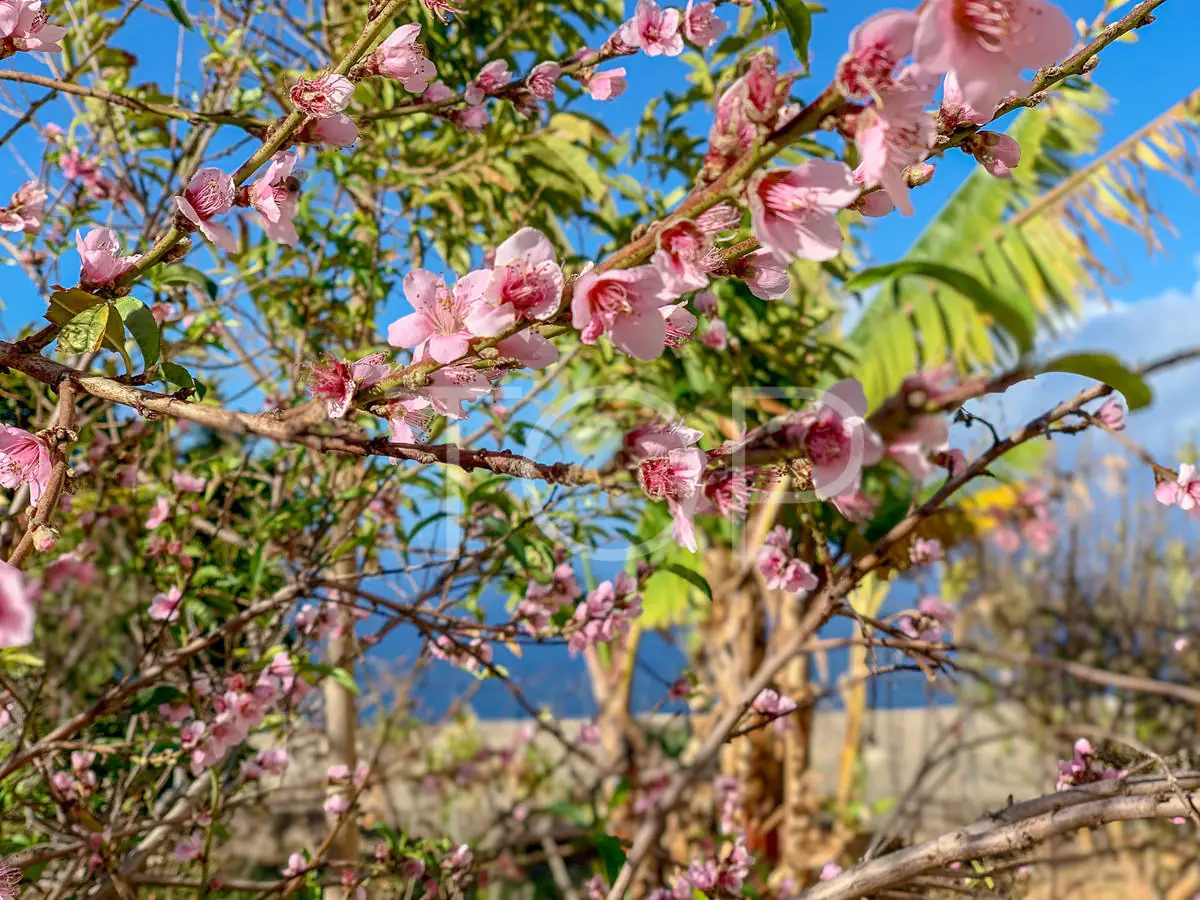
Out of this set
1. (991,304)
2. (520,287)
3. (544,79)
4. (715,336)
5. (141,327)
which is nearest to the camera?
(991,304)

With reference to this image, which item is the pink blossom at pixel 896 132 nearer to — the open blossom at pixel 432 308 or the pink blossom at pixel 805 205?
the pink blossom at pixel 805 205

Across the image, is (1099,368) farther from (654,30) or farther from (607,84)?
(607,84)

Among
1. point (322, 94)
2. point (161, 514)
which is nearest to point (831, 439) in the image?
point (322, 94)

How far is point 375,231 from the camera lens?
5.81 feet

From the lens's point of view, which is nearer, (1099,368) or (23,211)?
(1099,368)

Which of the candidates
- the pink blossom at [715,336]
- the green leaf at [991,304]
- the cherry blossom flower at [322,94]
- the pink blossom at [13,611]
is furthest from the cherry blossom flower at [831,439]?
the pink blossom at [715,336]

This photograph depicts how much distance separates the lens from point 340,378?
0.63m

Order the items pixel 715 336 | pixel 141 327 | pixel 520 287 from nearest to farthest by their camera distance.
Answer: pixel 520 287, pixel 141 327, pixel 715 336

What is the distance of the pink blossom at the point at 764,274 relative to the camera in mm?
621

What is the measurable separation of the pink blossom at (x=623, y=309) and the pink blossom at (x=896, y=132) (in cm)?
14

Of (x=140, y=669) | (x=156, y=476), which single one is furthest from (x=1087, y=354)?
(x=156, y=476)

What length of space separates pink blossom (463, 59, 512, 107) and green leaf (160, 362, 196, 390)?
641 millimetres

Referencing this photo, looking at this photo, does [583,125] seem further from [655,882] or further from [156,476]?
[655,882]

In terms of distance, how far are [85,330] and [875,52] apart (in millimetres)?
596
